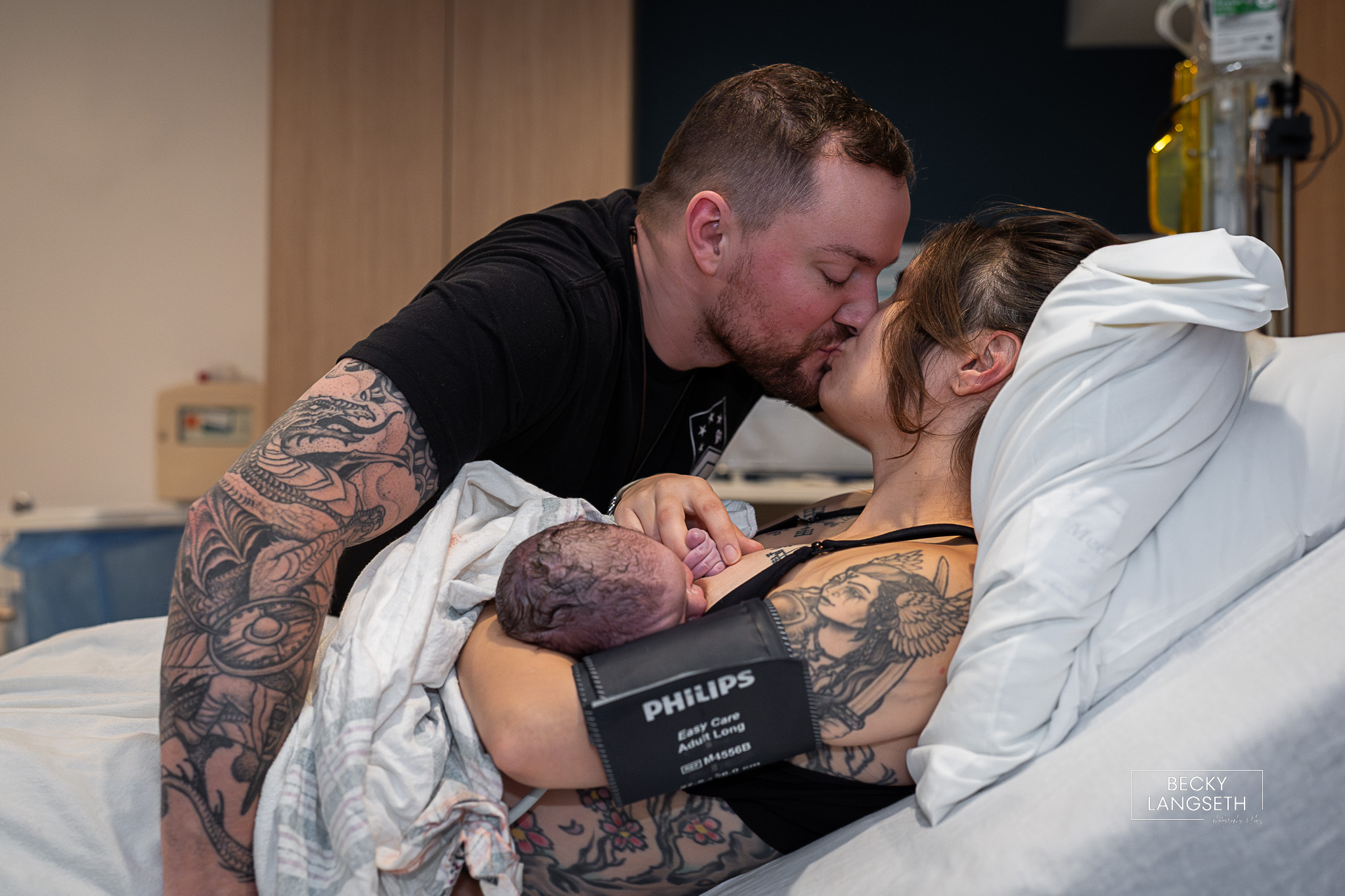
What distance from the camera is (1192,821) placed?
2.34 feet

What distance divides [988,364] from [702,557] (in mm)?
440

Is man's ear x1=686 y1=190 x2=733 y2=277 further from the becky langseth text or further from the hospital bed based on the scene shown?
the becky langseth text

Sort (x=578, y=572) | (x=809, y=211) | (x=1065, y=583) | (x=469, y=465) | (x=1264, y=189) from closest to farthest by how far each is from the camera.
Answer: (x=1065, y=583), (x=578, y=572), (x=469, y=465), (x=809, y=211), (x=1264, y=189)

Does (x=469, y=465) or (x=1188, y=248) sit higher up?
(x=1188, y=248)

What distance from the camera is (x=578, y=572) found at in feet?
3.08

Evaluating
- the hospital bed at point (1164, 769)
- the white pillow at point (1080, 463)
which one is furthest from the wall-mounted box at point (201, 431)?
the white pillow at point (1080, 463)

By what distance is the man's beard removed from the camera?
1.47 metres

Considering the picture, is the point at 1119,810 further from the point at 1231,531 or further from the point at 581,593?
the point at 581,593

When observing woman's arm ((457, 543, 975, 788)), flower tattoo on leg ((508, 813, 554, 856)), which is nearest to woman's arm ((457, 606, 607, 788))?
woman's arm ((457, 543, 975, 788))

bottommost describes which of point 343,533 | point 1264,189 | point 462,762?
point 462,762

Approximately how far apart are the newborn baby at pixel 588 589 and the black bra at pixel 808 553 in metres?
0.06

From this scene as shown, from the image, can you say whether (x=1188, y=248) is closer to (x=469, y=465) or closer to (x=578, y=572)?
(x=578, y=572)

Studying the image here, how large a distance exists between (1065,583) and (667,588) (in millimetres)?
391

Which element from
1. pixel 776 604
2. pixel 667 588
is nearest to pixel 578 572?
pixel 667 588
